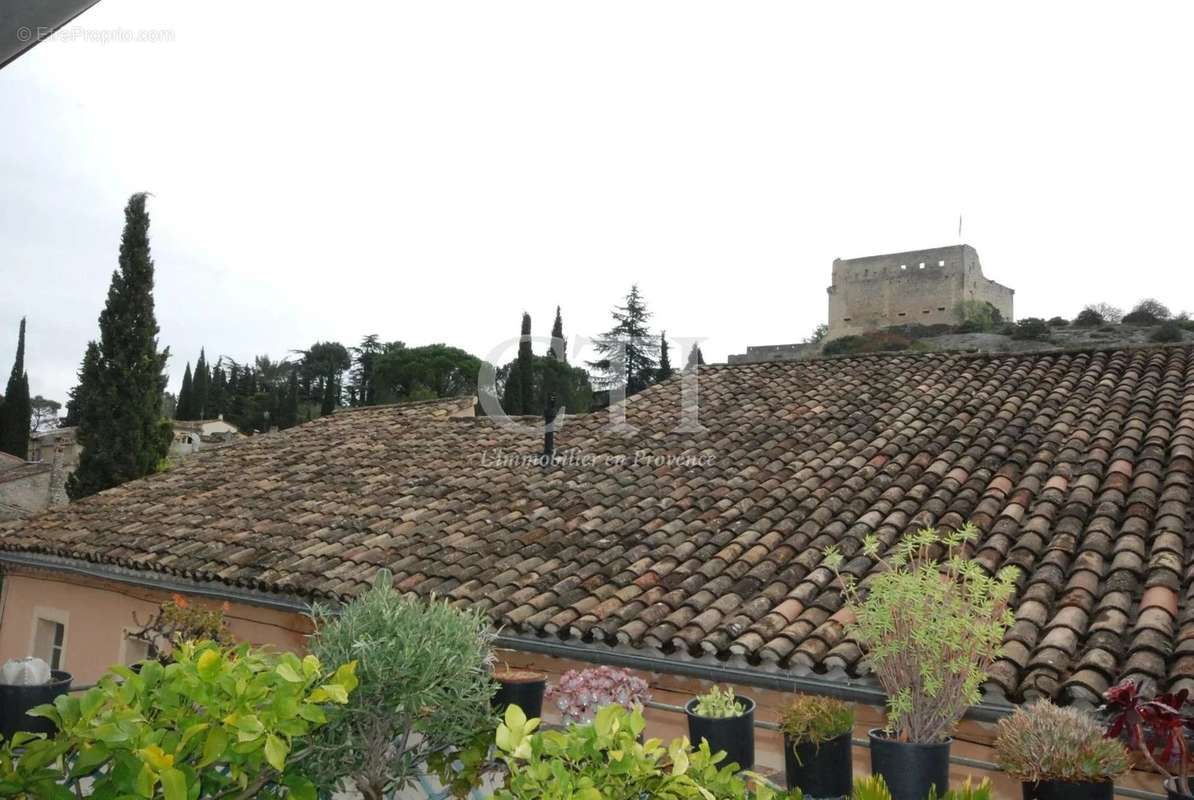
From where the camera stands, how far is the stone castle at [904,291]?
3966 centimetres

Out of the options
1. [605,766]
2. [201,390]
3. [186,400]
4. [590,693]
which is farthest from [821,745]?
[201,390]

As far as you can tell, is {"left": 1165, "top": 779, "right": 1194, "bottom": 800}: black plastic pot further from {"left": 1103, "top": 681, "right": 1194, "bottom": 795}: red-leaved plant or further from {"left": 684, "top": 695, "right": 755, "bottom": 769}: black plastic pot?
{"left": 684, "top": 695, "right": 755, "bottom": 769}: black plastic pot

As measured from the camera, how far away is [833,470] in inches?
319

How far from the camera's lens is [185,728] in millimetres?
1639

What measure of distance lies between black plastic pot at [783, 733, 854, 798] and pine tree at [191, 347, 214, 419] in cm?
4556

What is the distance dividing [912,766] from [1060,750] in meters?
0.46

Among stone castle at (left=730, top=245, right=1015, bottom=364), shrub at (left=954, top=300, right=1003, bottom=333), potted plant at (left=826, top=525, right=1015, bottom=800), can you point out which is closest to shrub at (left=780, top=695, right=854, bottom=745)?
potted plant at (left=826, top=525, right=1015, bottom=800)

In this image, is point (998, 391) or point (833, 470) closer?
point (833, 470)

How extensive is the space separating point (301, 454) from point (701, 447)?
672cm

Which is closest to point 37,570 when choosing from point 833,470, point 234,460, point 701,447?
point 234,460

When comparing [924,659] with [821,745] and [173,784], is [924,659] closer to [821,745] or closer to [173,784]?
[821,745]

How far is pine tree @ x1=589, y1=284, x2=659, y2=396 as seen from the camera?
36625 millimetres

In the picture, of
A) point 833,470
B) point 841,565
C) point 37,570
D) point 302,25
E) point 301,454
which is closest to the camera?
point 302,25

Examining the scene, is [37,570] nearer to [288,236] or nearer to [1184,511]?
[288,236]
